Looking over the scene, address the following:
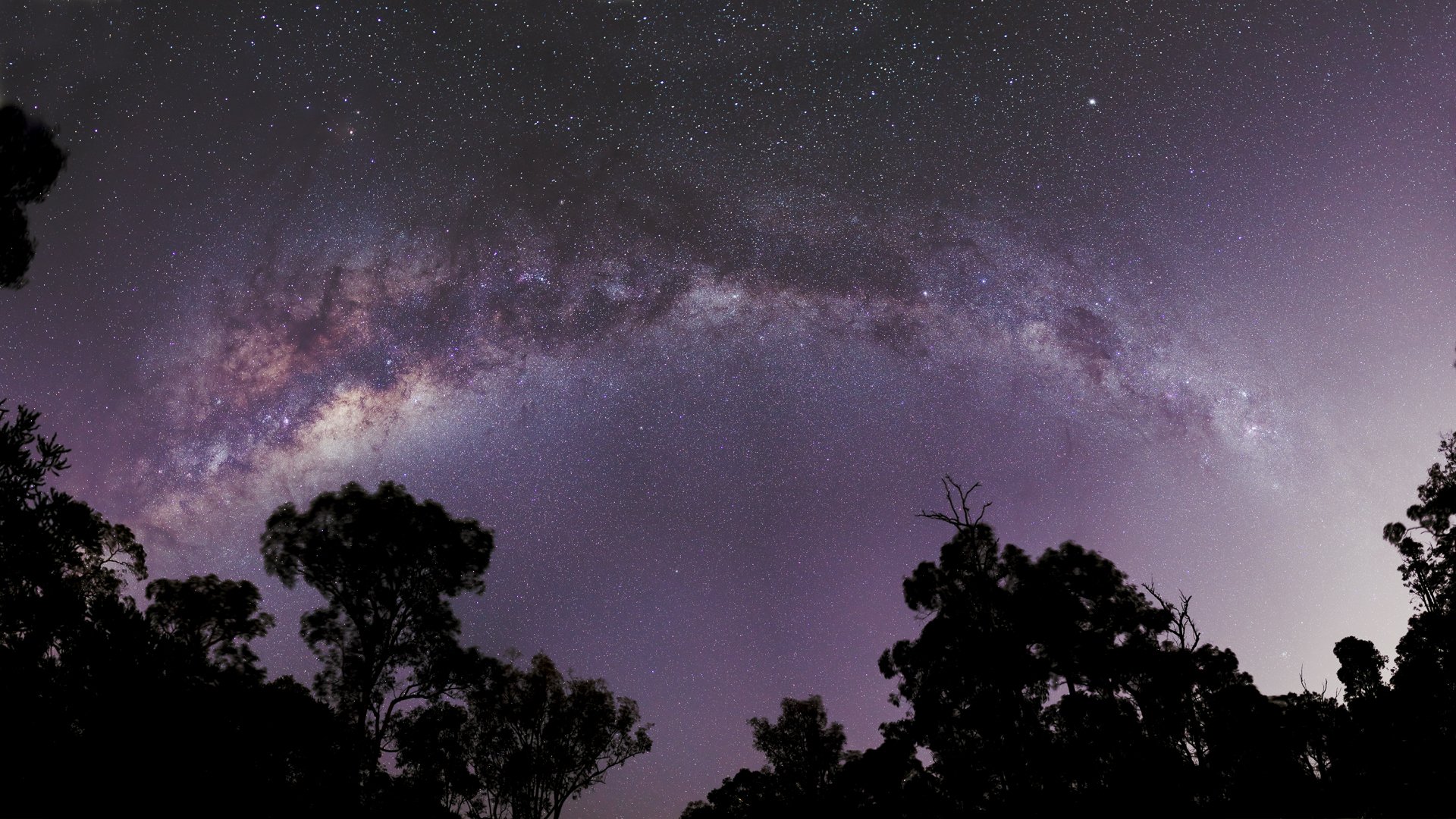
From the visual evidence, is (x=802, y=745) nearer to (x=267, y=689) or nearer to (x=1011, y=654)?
(x=1011, y=654)

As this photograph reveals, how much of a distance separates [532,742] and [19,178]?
36.6m

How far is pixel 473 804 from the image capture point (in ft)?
123

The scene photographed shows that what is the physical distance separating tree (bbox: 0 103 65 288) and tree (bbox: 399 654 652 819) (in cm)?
2963

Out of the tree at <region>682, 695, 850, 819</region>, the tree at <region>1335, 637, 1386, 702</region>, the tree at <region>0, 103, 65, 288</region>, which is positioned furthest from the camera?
the tree at <region>682, 695, 850, 819</region>

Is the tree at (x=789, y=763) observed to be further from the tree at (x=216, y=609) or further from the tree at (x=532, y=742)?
the tree at (x=216, y=609)

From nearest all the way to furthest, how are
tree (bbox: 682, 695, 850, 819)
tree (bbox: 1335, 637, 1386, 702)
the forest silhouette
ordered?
1. the forest silhouette
2. tree (bbox: 1335, 637, 1386, 702)
3. tree (bbox: 682, 695, 850, 819)

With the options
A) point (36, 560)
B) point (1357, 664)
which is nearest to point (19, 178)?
point (36, 560)

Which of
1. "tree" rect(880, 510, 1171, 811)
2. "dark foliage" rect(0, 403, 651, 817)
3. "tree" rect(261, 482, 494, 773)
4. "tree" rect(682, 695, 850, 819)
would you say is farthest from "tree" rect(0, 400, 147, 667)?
"tree" rect(682, 695, 850, 819)

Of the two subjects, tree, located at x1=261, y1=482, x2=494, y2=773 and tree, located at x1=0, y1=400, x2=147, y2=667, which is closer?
tree, located at x1=0, y1=400, x2=147, y2=667

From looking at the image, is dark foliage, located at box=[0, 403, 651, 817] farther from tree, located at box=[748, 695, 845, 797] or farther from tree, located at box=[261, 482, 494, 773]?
tree, located at box=[748, 695, 845, 797]

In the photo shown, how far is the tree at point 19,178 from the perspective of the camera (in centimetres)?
1165

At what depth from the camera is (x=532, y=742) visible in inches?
1522

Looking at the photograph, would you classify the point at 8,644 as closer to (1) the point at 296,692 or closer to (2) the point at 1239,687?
(1) the point at 296,692

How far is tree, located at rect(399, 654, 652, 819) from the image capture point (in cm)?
3672
